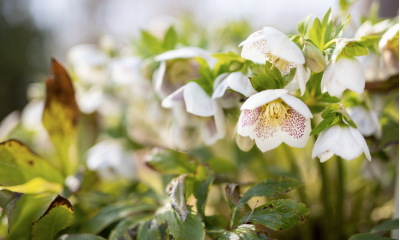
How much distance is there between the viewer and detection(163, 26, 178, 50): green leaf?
1.84 ft

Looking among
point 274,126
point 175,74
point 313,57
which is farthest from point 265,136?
point 175,74

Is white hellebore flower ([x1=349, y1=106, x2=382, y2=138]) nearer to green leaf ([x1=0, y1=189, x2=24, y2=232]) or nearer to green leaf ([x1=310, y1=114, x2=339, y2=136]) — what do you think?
green leaf ([x1=310, y1=114, x2=339, y2=136])

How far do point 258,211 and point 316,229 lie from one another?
13.4 inches

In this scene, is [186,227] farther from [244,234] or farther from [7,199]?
[7,199]

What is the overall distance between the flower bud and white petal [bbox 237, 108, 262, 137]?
9cm

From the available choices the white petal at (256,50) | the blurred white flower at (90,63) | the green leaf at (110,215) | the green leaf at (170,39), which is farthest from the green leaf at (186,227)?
the blurred white flower at (90,63)

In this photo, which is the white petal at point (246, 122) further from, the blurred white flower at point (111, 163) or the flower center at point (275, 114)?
the blurred white flower at point (111, 163)

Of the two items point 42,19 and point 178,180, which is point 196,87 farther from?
point 42,19

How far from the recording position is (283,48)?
290 millimetres

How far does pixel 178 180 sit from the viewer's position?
379 mm

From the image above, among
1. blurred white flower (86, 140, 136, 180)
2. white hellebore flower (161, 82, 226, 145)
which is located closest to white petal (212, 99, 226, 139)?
white hellebore flower (161, 82, 226, 145)

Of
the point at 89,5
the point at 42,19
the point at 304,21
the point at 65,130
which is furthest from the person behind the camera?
the point at 89,5

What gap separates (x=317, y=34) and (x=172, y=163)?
31 centimetres

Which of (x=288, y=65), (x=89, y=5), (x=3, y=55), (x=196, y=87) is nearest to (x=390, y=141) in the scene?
(x=288, y=65)
